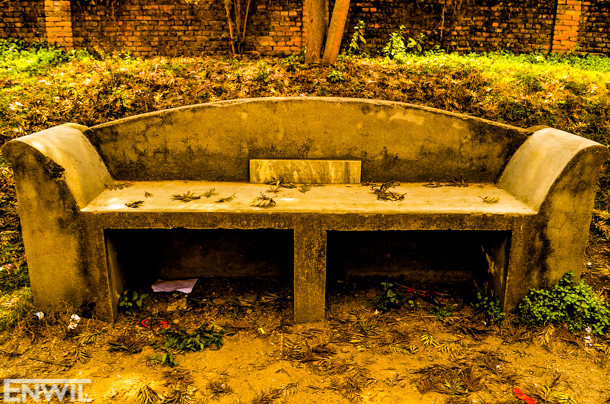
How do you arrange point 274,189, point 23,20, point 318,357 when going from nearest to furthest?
point 318,357
point 274,189
point 23,20

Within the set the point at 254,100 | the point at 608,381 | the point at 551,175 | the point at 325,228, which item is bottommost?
the point at 608,381

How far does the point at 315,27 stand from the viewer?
5.98 m

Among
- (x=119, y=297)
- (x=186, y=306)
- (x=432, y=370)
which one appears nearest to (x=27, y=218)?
(x=119, y=297)

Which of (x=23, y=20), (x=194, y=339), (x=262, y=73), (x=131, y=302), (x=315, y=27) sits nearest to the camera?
(x=194, y=339)

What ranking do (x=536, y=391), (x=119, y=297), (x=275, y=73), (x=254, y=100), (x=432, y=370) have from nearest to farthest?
(x=536, y=391)
(x=432, y=370)
(x=119, y=297)
(x=254, y=100)
(x=275, y=73)

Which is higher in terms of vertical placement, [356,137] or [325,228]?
[356,137]

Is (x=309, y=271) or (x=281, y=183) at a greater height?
(x=281, y=183)

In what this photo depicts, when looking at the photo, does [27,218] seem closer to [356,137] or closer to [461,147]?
[356,137]

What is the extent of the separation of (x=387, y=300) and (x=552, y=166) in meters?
1.56

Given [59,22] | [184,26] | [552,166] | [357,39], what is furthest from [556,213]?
[59,22]

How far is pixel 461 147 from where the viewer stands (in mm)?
3672

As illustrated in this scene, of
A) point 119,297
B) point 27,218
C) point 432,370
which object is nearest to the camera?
point 432,370

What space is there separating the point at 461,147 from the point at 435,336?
160cm

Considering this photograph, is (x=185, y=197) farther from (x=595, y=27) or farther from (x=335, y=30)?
(x=595, y=27)
